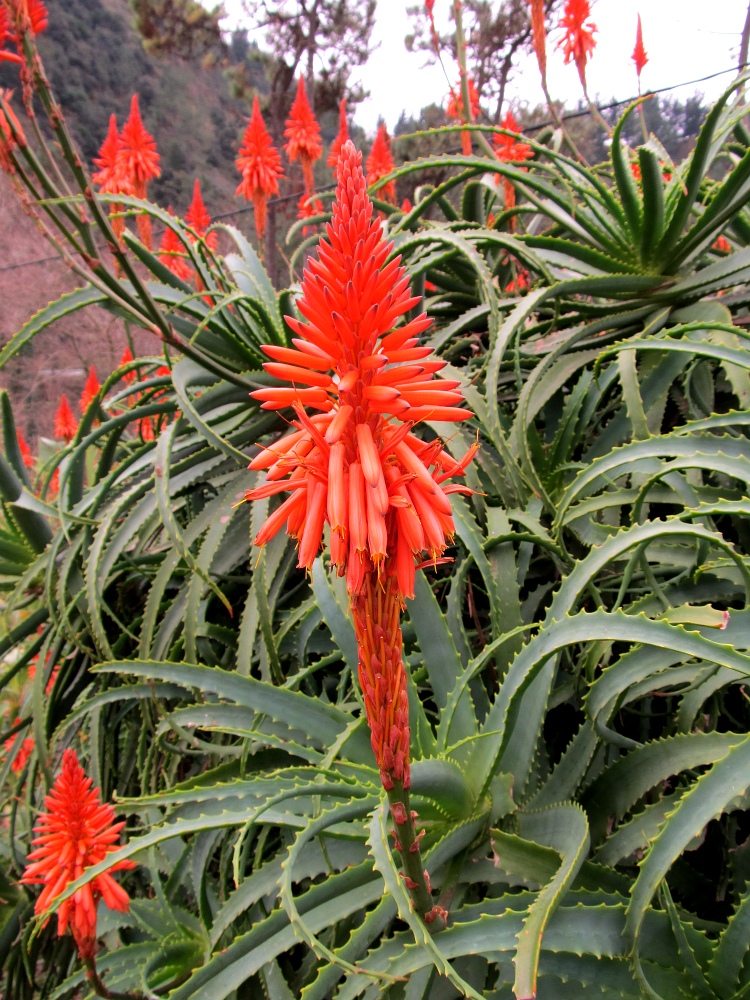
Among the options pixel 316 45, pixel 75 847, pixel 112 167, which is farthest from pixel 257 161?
pixel 316 45

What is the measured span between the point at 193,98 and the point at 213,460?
71.8ft

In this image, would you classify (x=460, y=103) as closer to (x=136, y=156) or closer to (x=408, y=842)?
(x=136, y=156)

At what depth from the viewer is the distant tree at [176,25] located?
9438mm

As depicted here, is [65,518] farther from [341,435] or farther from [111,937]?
[341,435]

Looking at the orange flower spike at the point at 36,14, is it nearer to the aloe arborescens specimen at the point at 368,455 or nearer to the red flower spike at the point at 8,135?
the red flower spike at the point at 8,135

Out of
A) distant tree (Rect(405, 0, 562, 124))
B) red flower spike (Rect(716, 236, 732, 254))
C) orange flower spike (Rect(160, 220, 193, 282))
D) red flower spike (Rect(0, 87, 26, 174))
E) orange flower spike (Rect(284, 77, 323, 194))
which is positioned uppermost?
distant tree (Rect(405, 0, 562, 124))

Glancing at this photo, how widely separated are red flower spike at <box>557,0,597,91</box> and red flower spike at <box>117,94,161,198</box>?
68.6 inches

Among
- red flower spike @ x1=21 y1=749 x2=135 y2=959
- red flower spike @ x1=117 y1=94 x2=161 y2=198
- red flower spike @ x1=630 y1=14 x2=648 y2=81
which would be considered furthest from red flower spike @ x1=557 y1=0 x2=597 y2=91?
red flower spike @ x1=21 y1=749 x2=135 y2=959

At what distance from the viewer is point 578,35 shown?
1.94 m

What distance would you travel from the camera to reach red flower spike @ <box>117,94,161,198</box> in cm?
286

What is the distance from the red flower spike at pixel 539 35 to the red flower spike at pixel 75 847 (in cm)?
185

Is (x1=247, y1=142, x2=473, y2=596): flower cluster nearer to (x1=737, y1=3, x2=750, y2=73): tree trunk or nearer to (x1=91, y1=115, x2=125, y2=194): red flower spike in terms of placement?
(x1=737, y1=3, x2=750, y2=73): tree trunk

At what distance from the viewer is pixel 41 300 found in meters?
10.9

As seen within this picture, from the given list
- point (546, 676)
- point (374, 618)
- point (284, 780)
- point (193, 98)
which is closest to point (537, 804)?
point (546, 676)
